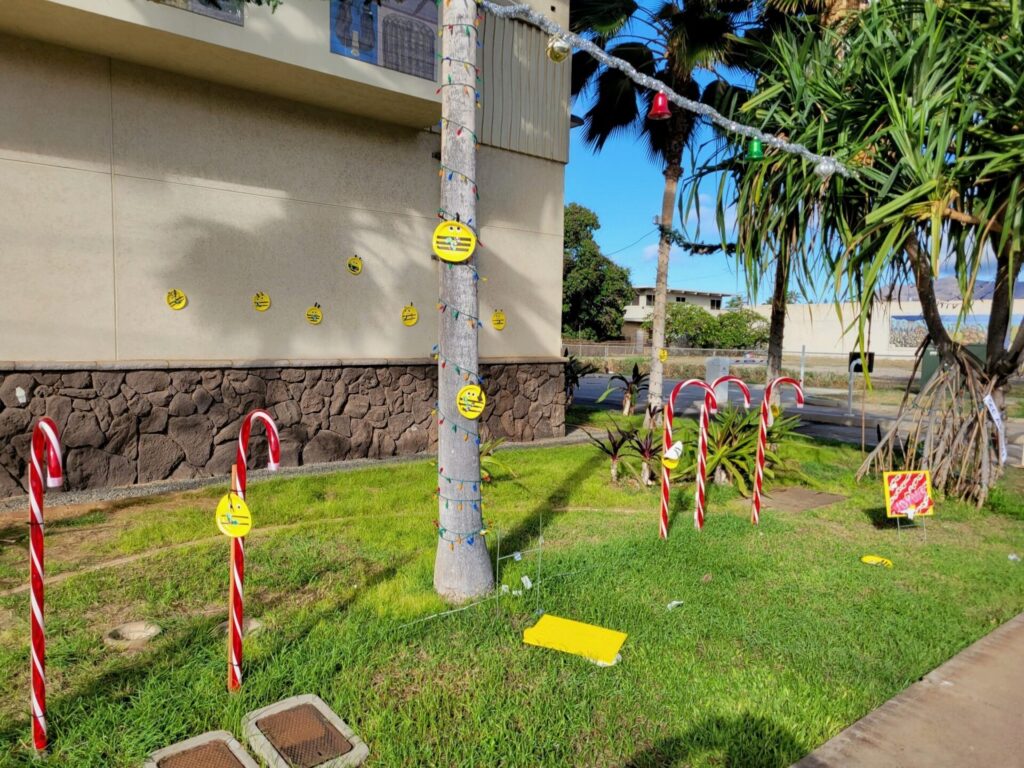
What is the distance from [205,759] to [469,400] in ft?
7.78

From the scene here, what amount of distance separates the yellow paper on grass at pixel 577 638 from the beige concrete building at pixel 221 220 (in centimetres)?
585

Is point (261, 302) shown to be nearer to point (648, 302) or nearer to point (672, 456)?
point (672, 456)

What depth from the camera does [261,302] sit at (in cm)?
875

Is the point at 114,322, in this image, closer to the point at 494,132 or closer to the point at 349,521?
the point at 349,521

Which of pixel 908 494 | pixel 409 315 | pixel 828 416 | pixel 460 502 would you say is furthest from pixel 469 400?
pixel 828 416

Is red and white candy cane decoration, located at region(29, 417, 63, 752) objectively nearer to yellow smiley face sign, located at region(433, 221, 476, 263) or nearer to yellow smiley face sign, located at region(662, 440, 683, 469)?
yellow smiley face sign, located at region(433, 221, 476, 263)

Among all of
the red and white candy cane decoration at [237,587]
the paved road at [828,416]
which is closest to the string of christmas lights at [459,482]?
the red and white candy cane decoration at [237,587]

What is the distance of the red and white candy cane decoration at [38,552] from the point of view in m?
2.84

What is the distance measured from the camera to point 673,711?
336 cm

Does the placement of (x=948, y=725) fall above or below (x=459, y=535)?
below

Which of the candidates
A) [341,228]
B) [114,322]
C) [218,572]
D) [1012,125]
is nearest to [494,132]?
Result: [341,228]

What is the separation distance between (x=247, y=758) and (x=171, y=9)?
273 inches

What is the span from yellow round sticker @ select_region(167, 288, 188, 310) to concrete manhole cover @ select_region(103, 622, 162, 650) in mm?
4843

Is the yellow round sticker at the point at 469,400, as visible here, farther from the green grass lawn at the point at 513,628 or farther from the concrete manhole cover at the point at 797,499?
the concrete manhole cover at the point at 797,499
